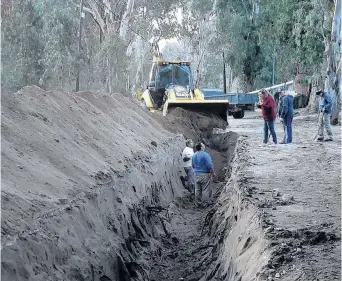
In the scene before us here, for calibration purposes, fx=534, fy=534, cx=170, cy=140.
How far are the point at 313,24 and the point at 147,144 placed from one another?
15.3 meters

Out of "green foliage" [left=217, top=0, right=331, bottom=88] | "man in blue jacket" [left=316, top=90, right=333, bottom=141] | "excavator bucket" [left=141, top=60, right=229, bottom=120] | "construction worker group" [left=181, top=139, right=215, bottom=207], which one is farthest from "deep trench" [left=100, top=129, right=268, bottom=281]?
"green foliage" [left=217, top=0, right=331, bottom=88]

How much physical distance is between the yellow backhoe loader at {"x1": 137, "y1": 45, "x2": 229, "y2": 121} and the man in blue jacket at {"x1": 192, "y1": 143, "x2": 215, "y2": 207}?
26.6ft

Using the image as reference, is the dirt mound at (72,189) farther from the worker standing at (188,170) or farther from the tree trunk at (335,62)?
the tree trunk at (335,62)

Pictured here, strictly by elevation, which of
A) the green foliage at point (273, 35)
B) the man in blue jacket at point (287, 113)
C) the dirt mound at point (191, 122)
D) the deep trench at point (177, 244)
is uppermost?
the green foliage at point (273, 35)

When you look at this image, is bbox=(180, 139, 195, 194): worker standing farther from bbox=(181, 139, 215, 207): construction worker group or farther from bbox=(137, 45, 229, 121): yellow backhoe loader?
bbox=(137, 45, 229, 121): yellow backhoe loader

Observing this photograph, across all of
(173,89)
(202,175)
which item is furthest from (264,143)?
(173,89)

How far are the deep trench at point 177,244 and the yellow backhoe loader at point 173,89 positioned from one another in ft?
30.1

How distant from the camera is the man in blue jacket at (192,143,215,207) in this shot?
44.0ft

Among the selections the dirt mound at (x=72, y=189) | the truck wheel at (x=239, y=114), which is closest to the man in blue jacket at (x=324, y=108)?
the dirt mound at (x=72, y=189)

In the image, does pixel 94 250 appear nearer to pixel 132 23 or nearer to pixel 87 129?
pixel 87 129

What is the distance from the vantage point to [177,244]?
10.8 metres

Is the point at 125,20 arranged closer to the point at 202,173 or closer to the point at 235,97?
the point at 235,97

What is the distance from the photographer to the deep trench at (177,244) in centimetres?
776

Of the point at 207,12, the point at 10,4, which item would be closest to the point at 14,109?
the point at 10,4
